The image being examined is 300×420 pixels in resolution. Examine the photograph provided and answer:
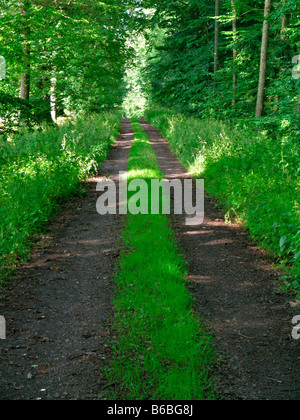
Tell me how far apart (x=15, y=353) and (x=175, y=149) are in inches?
566

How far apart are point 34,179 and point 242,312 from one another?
5709mm

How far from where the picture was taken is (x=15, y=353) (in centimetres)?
380

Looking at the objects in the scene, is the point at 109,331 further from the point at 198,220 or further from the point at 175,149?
the point at 175,149

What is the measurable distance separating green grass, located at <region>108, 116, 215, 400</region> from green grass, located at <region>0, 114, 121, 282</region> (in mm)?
1813

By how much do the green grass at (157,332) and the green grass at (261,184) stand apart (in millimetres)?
1481

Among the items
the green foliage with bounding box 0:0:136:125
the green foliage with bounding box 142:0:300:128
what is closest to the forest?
the green foliage with bounding box 0:0:136:125

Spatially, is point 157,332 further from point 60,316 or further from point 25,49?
point 25,49

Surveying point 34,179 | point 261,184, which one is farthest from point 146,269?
point 34,179

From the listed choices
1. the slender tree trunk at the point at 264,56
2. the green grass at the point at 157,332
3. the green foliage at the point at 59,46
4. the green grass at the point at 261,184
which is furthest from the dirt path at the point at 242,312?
the slender tree trunk at the point at 264,56

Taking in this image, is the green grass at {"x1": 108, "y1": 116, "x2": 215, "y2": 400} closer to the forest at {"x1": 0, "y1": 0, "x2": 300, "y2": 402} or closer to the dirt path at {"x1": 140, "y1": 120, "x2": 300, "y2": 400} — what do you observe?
the forest at {"x1": 0, "y1": 0, "x2": 300, "y2": 402}

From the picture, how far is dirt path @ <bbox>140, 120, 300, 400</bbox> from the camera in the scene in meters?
3.31

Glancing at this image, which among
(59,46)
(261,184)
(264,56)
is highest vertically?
(59,46)

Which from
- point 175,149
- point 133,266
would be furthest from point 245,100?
point 133,266

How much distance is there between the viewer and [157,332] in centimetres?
400
